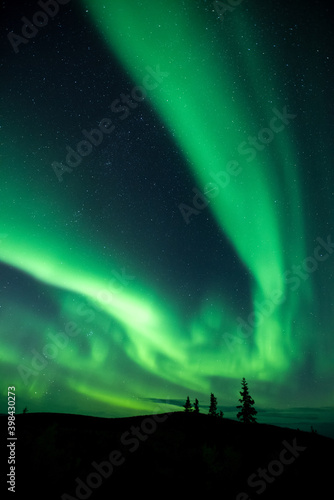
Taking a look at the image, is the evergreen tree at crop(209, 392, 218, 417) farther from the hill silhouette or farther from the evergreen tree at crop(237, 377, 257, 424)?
the hill silhouette

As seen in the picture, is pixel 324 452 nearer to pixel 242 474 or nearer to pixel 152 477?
pixel 242 474

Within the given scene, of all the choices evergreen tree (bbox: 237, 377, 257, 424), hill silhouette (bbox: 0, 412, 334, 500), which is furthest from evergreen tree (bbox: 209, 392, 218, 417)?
hill silhouette (bbox: 0, 412, 334, 500)

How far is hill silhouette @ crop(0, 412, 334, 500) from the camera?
10.2 meters

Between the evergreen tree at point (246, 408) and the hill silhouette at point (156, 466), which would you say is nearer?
the hill silhouette at point (156, 466)

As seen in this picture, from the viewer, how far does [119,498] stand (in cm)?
980

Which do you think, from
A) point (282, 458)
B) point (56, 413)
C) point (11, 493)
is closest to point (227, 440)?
point (282, 458)

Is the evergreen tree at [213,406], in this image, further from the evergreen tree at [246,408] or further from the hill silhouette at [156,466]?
the hill silhouette at [156,466]

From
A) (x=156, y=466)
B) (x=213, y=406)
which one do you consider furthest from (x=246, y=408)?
(x=156, y=466)

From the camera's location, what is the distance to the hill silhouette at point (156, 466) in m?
10.2

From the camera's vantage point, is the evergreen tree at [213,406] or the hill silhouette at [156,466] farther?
the evergreen tree at [213,406]

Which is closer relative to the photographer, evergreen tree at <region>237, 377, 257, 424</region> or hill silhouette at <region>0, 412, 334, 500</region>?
hill silhouette at <region>0, 412, 334, 500</region>

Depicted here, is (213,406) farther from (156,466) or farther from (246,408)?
(156,466)

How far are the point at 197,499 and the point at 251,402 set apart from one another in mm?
36053

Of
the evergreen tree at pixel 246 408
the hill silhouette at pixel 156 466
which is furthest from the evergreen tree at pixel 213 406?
the hill silhouette at pixel 156 466
